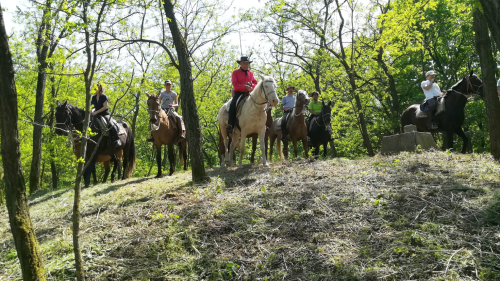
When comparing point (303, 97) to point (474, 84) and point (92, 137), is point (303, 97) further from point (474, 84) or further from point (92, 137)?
point (92, 137)

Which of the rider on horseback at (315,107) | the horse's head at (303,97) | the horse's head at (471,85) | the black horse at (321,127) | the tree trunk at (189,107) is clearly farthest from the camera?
the rider on horseback at (315,107)

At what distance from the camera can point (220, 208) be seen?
6047 millimetres

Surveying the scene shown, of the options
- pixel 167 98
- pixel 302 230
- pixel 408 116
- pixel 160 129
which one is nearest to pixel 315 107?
pixel 408 116

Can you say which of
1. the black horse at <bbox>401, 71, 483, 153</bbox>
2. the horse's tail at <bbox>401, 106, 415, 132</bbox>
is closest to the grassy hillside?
the black horse at <bbox>401, 71, 483, 153</bbox>

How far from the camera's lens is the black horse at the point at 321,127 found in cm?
1320

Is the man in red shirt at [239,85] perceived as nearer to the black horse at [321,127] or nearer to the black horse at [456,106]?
the black horse at [321,127]

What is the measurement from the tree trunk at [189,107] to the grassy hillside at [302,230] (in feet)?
2.52

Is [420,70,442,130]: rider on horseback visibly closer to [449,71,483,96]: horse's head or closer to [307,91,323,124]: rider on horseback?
[449,71,483,96]: horse's head

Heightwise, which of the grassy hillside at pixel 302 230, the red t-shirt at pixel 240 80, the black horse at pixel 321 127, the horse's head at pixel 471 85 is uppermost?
the red t-shirt at pixel 240 80

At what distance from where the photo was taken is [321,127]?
1351 centimetres

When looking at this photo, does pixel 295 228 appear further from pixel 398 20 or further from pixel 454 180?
pixel 398 20

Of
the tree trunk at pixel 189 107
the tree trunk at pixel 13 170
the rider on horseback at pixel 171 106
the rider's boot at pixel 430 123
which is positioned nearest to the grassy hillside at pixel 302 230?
the tree trunk at pixel 13 170

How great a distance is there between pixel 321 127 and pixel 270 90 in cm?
488

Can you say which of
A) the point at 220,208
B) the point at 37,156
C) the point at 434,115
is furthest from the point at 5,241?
the point at 434,115
